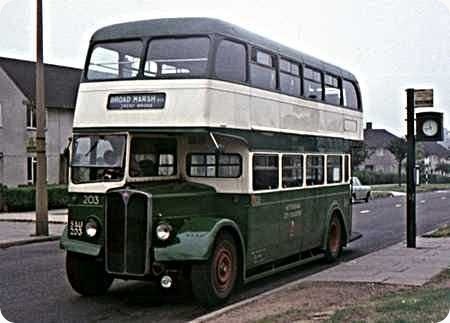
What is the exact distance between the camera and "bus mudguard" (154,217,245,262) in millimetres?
9266

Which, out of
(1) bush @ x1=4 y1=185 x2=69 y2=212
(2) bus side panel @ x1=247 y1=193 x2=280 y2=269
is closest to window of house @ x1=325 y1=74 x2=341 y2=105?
(2) bus side panel @ x1=247 y1=193 x2=280 y2=269

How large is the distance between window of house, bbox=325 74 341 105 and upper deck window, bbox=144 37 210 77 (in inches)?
187

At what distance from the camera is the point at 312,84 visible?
13.6 metres

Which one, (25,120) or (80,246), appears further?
(25,120)

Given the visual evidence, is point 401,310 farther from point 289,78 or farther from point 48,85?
point 48,85

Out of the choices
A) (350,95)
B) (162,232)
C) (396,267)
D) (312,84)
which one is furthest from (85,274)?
(350,95)

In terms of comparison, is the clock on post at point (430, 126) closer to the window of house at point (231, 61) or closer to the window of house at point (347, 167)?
the window of house at point (347, 167)

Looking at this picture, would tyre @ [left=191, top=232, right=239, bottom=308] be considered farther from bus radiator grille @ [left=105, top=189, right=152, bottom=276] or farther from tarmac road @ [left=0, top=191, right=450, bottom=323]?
bus radiator grille @ [left=105, top=189, right=152, bottom=276]

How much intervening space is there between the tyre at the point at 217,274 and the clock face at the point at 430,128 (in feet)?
21.2

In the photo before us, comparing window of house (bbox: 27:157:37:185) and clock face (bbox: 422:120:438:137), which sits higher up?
clock face (bbox: 422:120:438:137)

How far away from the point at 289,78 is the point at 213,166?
100 inches

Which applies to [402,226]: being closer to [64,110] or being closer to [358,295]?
[358,295]

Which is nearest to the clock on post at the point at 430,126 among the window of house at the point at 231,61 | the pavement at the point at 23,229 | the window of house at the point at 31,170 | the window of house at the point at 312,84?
the window of house at the point at 312,84

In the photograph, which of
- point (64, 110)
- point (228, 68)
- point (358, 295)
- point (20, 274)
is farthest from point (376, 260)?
point (64, 110)
